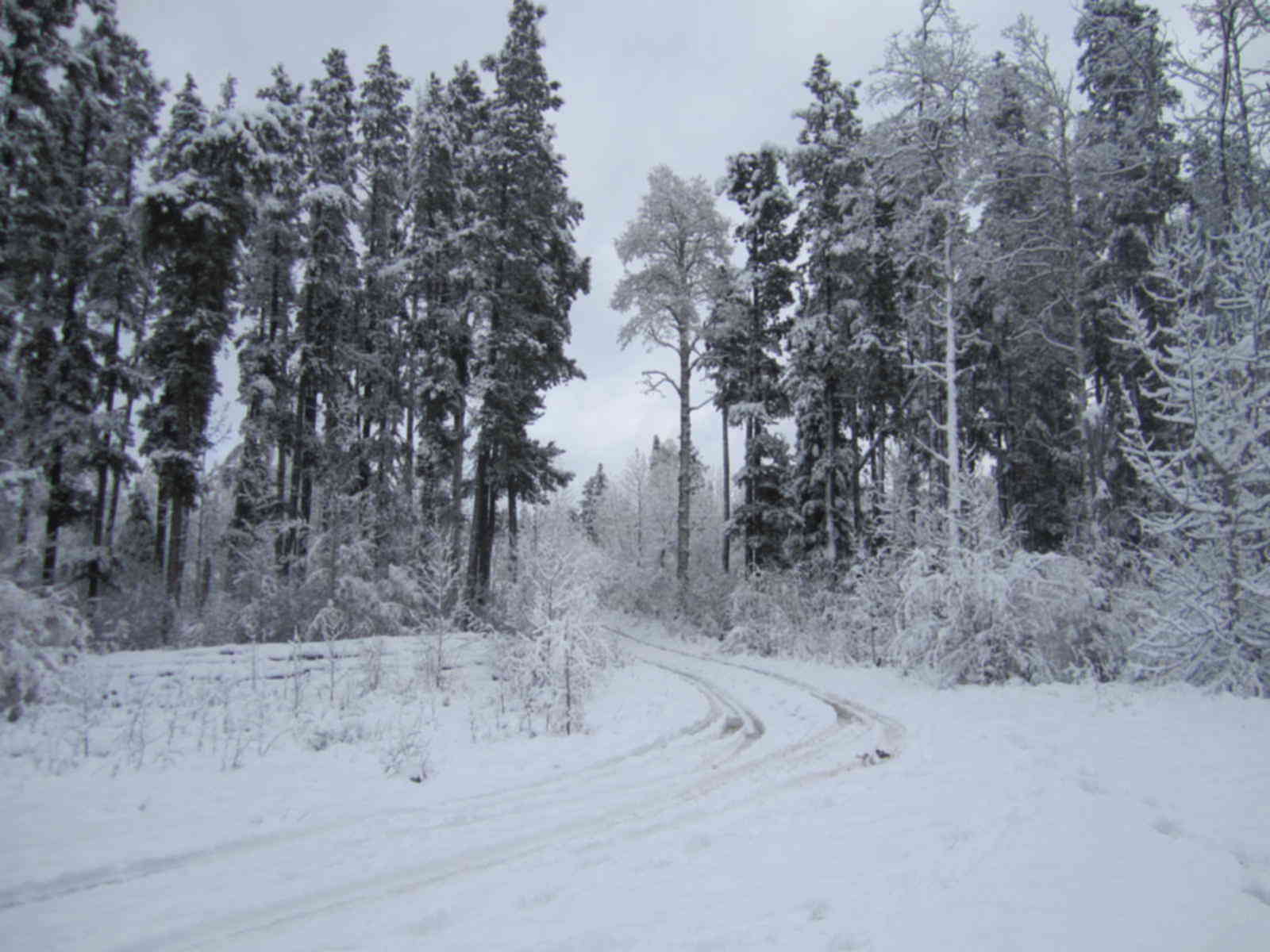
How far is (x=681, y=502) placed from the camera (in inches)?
885

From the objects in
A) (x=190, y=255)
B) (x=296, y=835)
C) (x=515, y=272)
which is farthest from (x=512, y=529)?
(x=296, y=835)

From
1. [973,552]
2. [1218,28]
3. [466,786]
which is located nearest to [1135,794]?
[466,786]

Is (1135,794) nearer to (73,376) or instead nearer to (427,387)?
(427,387)

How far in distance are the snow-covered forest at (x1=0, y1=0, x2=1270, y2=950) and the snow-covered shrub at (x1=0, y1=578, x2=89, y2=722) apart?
6cm

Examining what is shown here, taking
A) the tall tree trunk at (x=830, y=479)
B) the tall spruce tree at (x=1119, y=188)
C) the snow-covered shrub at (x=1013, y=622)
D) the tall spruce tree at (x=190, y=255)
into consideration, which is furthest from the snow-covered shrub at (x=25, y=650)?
the tall spruce tree at (x=1119, y=188)

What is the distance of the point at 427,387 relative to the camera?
736 inches

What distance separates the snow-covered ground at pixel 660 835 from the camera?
3.33m

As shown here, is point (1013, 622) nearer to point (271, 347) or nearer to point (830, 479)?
point (830, 479)

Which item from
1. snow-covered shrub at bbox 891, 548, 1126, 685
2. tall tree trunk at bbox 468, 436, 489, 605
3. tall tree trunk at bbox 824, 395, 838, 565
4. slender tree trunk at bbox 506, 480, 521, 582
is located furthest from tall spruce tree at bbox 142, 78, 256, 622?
tall tree trunk at bbox 824, 395, 838, 565

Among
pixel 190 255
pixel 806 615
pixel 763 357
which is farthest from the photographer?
pixel 763 357

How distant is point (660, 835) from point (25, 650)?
8.50m

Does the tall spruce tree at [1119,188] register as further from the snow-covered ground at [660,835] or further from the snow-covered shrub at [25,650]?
the snow-covered shrub at [25,650]

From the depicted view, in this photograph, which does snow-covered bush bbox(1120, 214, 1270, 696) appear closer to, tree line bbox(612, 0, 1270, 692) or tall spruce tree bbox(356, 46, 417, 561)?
tree line bbox(612, 0, 1270, 692)

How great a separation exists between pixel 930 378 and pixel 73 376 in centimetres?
2415
